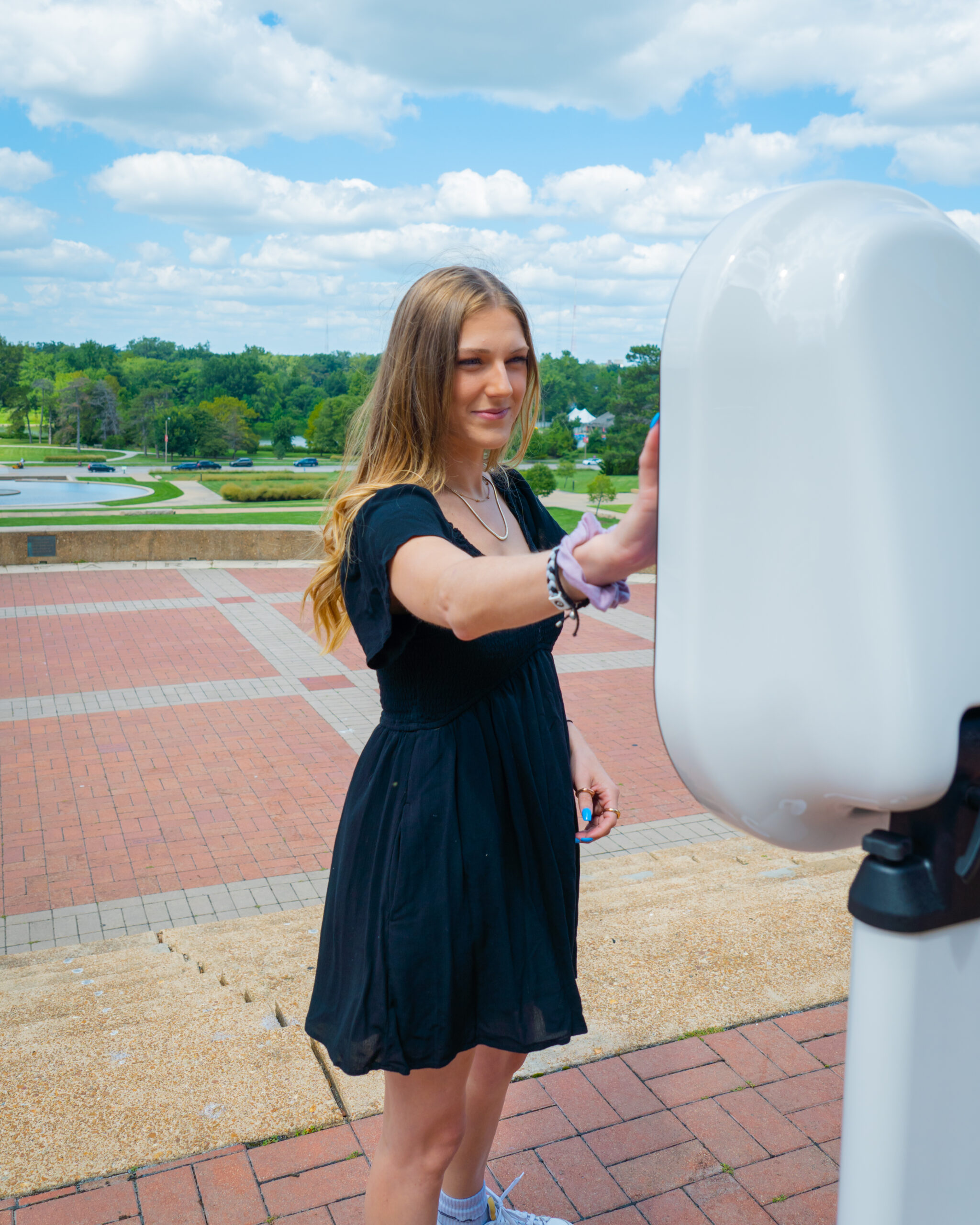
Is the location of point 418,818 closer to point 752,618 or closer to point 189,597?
point 752,618

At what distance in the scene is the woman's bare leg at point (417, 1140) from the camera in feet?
5.48

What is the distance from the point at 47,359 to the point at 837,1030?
11041cm

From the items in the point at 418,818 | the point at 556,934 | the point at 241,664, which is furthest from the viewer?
the point at 241,664

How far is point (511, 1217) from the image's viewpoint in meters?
2.07

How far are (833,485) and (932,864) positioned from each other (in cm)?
34

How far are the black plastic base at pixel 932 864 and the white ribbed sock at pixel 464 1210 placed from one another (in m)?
1.51

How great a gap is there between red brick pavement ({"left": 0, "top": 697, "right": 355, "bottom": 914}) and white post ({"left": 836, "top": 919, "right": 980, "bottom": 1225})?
4314 mm

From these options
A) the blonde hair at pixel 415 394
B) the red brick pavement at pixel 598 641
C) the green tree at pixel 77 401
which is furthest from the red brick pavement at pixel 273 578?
the green tree at pixel 77 401

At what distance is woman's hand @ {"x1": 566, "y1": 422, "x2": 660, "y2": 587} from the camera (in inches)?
37.5

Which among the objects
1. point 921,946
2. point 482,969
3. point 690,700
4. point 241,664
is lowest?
point 241,664

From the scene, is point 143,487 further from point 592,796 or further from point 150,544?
point 592,796

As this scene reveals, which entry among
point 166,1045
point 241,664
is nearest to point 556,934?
point 166,1045

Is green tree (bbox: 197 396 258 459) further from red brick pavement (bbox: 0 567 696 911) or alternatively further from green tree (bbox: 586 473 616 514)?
red brick pavement (bbox: 0 567 696 911)

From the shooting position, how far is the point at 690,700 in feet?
2.85
